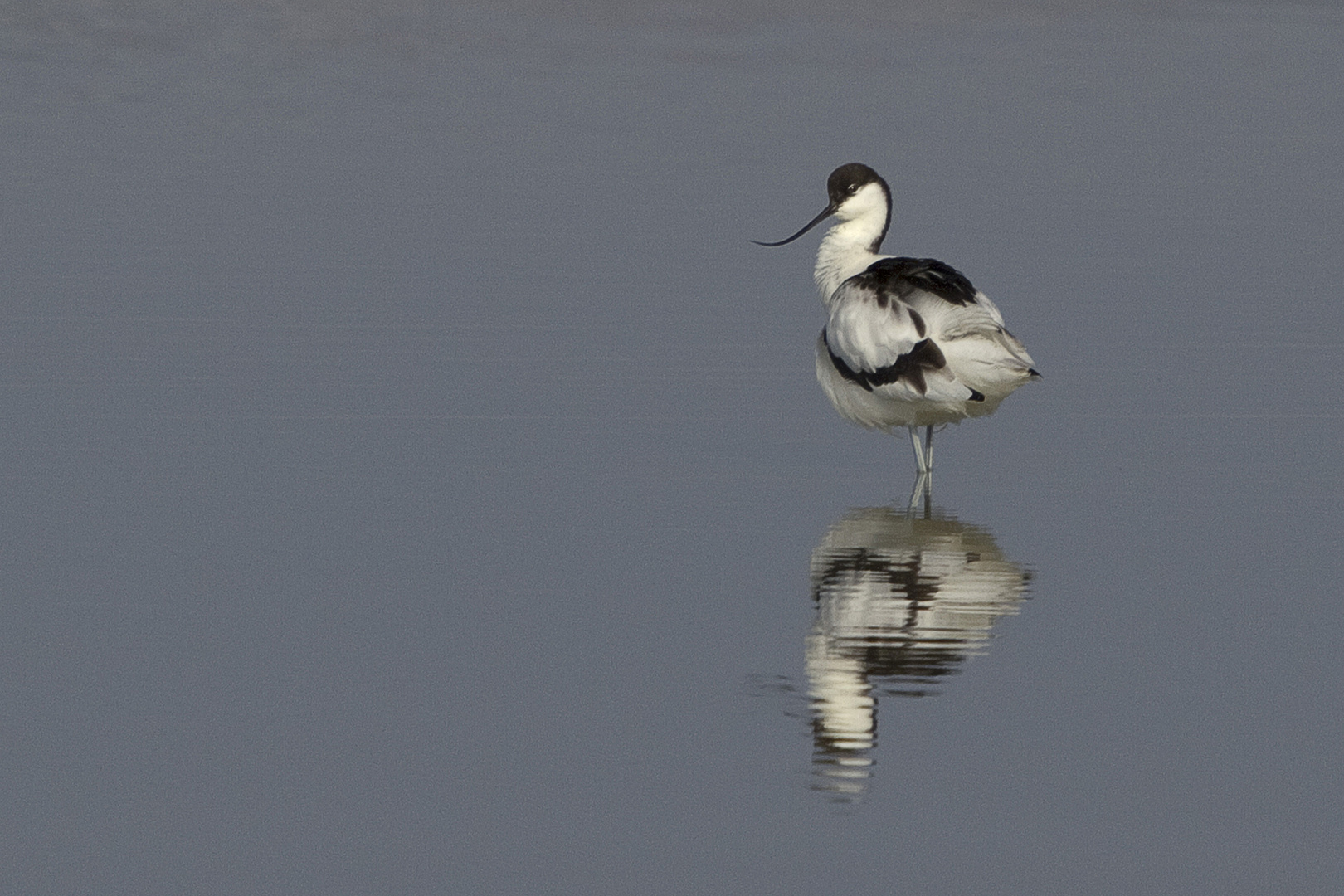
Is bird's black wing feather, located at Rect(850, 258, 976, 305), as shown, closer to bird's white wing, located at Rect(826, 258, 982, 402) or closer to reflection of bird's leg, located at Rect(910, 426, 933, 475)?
bird's white wing, located at Rect(826, 258, 982, 402)

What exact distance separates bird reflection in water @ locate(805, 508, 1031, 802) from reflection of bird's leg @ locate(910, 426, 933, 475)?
0.81 meters

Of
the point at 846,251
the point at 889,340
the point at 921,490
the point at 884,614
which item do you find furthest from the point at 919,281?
the point at 884,614

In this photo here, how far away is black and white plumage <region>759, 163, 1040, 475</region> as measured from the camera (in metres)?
10.9

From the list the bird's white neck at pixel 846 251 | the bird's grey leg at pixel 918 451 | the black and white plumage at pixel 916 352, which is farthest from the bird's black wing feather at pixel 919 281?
the bird's white neck at pixel 846 251

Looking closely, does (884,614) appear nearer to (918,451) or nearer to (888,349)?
(888,349)

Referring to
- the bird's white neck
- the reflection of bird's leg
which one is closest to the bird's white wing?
the reflection of bird's leg

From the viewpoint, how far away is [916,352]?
10898 millimetres

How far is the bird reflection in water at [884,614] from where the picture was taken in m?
6.99

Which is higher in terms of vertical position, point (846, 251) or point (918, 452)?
point (846, 251)

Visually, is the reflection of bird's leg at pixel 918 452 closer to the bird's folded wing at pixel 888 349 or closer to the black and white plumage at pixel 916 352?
the black and white plumage at pixel 916 352

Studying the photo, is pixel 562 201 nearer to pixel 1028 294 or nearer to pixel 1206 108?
pixel 1028 294

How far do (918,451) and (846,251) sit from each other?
1802 millimetres

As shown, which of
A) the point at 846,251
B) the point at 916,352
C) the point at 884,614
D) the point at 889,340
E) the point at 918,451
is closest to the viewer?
the point at 884,614

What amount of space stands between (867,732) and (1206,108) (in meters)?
18.0
